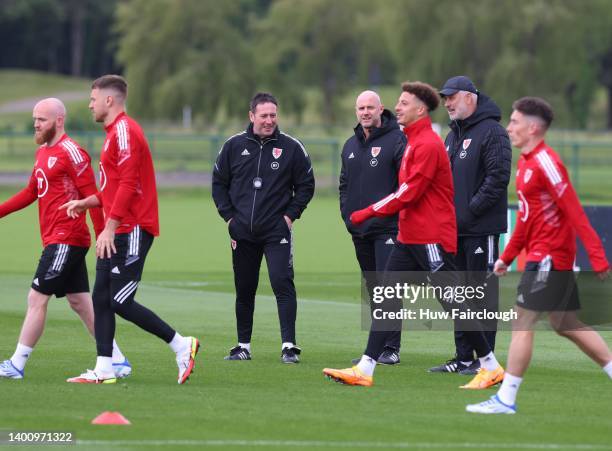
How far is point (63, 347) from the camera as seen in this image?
11.5 meters

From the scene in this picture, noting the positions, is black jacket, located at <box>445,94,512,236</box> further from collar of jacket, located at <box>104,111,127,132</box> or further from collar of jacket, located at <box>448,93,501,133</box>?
collar of jacket, located at <box>104,111,127,132</box>

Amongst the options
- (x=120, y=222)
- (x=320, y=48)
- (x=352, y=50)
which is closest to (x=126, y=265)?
(x=120, y=222)

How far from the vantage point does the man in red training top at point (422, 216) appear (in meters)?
9.40

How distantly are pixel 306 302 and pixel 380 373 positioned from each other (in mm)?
5487

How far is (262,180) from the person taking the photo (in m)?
11.1

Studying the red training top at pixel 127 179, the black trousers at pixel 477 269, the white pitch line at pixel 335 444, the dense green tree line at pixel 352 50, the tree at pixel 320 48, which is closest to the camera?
the white pitch line at pixel 335 444

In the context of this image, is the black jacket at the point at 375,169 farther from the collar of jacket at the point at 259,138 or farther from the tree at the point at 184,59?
the tree at the point at 184,59

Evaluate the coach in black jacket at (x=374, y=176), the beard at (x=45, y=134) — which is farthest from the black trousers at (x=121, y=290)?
the coach in black jacket at (x=374, y=176)

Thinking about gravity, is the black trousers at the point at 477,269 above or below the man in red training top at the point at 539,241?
below

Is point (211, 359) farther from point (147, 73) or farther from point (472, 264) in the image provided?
point (147, 73)

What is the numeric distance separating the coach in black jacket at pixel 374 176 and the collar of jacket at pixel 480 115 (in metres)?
0.62

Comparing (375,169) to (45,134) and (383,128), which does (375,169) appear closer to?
(383,128)

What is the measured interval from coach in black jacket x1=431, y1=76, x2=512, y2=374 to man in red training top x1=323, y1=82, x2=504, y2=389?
712 mm

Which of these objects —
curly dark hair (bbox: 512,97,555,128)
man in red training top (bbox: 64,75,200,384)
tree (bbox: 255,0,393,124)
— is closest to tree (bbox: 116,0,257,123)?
tree (bbox: 255,0,393,124)
